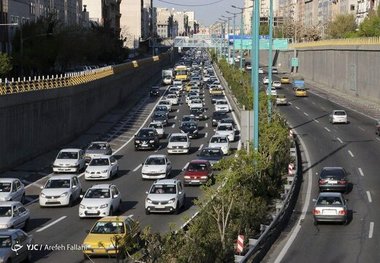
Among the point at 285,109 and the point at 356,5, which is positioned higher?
the point at 356,5

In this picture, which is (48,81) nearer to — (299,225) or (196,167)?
(196,167)

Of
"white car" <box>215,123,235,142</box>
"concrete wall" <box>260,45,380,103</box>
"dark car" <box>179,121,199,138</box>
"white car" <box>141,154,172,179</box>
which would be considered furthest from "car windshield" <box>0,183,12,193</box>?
"concrete wall" <box>260,45,380,103</box>

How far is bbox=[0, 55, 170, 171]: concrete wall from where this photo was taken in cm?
4538

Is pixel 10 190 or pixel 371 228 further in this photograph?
pixel 10 190

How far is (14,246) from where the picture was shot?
2166 cm

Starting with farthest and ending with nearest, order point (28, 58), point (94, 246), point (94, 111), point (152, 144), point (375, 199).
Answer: point (28, 58), point (94, 111), point (152, 144), point (375, 199), point (94, 246)

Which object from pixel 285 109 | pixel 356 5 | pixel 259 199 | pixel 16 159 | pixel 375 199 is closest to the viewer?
pixel 259 199

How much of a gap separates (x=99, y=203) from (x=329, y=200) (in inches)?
334

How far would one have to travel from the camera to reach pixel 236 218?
924 inches

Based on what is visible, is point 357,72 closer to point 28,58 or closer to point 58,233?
point 28,58

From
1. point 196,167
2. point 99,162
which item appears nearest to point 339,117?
point 99,162

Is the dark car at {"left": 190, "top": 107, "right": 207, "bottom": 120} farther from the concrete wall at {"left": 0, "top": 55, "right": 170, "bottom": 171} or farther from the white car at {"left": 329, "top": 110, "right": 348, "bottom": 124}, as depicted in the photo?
the white car at {"left": 329, "top": 110, "right": 348, "bottom": 124}

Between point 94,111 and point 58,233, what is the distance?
4509 centimetres

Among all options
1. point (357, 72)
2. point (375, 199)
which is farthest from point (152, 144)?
point (357, 72)
